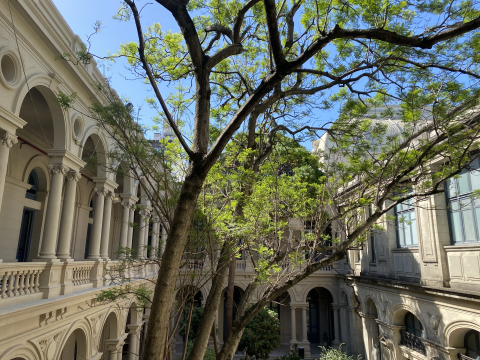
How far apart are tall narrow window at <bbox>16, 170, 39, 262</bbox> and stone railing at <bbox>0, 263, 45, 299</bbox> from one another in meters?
5.74

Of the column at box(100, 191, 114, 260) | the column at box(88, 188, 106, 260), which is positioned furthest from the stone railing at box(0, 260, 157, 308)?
the column at box(100, 191, 114, 260)

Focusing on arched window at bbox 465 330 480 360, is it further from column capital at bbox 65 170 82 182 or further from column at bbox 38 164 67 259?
column capital at bbox 65 170 82 182

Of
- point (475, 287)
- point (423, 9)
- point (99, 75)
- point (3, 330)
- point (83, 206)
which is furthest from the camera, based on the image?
point (83, 206)

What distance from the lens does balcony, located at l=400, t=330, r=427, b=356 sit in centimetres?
1208

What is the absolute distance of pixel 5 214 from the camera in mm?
11359

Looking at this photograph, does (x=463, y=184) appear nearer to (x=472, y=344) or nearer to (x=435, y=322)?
(x=435, y=322)

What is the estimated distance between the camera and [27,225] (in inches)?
515

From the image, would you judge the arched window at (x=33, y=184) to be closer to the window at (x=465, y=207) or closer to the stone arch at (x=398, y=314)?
the window at (x=465, y=207)

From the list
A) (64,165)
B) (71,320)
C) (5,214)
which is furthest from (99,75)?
(71,320)

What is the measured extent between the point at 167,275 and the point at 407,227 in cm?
1263

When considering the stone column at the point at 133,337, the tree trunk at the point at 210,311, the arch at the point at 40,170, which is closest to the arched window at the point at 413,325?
the tree trunk at the point at 210,311

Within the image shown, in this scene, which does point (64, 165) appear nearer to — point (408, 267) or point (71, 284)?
point (71, 284)

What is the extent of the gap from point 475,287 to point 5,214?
14255 mm

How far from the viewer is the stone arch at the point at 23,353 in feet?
21.1
